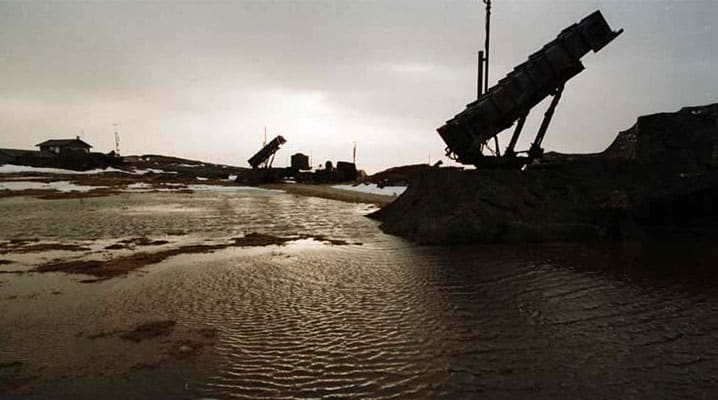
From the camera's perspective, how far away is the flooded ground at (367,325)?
456 cm

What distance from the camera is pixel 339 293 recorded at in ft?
26.6

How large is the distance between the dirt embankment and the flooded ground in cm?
179

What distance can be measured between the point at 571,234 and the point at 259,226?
12212mm

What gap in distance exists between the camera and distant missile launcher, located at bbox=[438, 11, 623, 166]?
1620cm

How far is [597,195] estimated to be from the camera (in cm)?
1495

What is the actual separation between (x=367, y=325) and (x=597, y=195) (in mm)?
12410

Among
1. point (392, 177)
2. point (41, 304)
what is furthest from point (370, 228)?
point (392, 177)

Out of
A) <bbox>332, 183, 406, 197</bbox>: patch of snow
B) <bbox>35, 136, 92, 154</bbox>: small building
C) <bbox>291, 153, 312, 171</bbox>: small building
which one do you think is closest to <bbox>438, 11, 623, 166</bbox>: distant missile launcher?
<bbox>332, 183, 406, 197</bbox>: patch of snow

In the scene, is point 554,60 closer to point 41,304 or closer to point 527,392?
point 527,392

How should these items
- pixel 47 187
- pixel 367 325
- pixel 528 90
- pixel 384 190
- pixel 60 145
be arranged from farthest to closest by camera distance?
pixel 60 145, pixel 384 190, pixel 47 187, pixel 528 90, pixel 367 325

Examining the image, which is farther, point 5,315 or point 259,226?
point 259,226

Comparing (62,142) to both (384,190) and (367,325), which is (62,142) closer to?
(384,190)

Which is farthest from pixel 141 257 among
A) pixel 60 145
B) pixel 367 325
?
pixel 60 145

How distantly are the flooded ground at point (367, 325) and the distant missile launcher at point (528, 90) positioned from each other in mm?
6426
